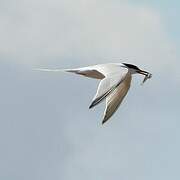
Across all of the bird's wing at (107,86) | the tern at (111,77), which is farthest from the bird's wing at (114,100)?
the bird's wing at (107,86)

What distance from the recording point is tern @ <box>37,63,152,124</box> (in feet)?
65.1

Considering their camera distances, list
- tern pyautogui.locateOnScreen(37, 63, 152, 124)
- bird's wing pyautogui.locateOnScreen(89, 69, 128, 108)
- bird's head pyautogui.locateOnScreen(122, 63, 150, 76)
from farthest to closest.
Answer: bird's head pyautogui.locateOnScreen(122, 63, 150, 76)
tern pyautogui.locateOnScreen(37, 63, 152, 124)
bird's wing pyautogui.locateOnScreen(89, 69, 128, 108)

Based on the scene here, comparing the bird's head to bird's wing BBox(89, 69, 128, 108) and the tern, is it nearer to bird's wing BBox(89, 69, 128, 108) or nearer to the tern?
the tern

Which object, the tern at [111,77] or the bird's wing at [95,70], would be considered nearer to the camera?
the tern at [111,77]

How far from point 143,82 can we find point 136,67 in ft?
1.75

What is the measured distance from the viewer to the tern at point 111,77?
19.8 metres

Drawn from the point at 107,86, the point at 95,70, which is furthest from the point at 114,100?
the point at 107,86

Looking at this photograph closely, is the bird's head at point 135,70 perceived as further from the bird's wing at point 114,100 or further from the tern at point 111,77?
the bird's wing at point 114,100

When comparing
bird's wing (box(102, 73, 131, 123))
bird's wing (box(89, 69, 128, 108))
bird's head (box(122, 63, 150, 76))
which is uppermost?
bird's wing (box(89, 69, 128, 108))

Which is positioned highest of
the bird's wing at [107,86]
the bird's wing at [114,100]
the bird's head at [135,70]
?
the bird's wing at [107,86]

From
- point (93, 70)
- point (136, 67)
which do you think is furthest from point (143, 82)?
point (93, 70)

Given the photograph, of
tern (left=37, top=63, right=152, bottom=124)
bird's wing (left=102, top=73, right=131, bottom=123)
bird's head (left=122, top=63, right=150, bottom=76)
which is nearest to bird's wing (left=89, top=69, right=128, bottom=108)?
tern (left=37, top=63, right=152, bottom=124)

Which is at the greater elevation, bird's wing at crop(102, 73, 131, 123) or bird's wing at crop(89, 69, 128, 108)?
bird's wing at crop(89, 69, 128, 108)

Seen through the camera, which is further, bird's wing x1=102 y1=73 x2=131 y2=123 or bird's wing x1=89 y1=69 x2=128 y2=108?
bird's wing x1=102 y1=73 x2=131 y2=123
